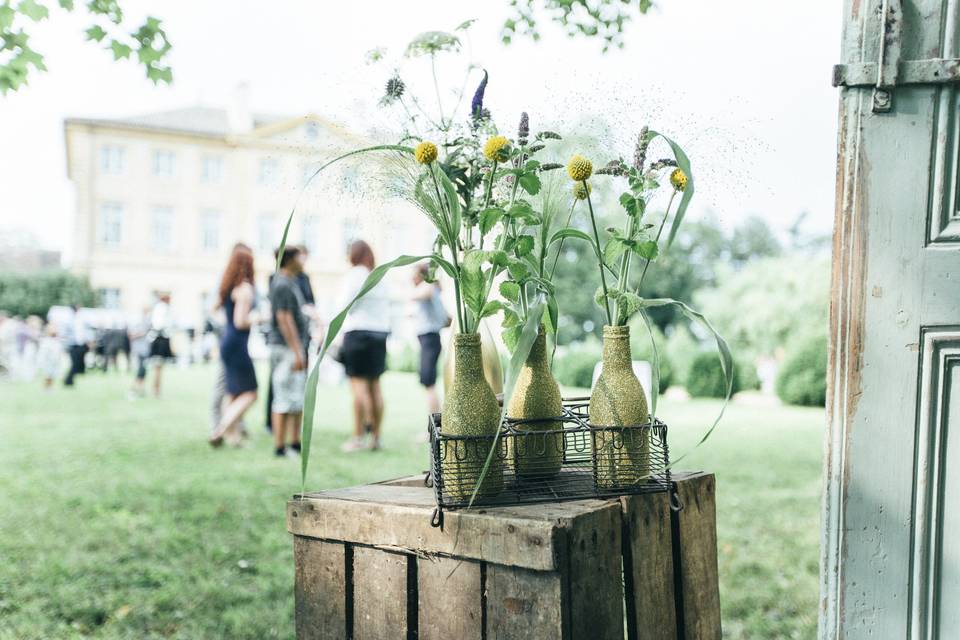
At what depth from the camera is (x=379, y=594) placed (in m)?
1.45

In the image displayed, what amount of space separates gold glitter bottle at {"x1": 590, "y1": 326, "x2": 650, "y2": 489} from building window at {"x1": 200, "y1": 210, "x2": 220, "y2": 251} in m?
34.4

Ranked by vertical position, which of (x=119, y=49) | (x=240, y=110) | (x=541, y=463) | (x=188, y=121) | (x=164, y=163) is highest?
(x=240, y=110)

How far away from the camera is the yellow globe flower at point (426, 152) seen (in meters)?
1.33

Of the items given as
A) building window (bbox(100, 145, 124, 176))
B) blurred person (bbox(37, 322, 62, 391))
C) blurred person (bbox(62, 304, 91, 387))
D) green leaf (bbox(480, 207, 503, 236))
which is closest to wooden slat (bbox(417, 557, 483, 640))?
green leaf (bbox(480, 207, 503, 236))

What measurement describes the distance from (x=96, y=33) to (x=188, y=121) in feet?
114

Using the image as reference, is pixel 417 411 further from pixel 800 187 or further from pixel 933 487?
pixel 800 187

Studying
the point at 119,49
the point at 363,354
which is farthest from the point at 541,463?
Answer: the point at 363,354

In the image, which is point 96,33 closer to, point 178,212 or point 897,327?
point 897,327

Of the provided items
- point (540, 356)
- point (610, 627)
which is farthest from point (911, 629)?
point (540, 356)

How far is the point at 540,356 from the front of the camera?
1527 mm

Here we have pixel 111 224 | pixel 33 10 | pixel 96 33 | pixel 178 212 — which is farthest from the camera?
pixel 178 212

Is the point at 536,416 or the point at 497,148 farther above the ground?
the point at 497,148

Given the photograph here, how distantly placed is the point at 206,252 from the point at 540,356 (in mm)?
34386

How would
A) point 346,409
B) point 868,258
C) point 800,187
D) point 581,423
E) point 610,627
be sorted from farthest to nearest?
point 800,187
point 346,409
point 868,258
point 581,423
point 610,627
